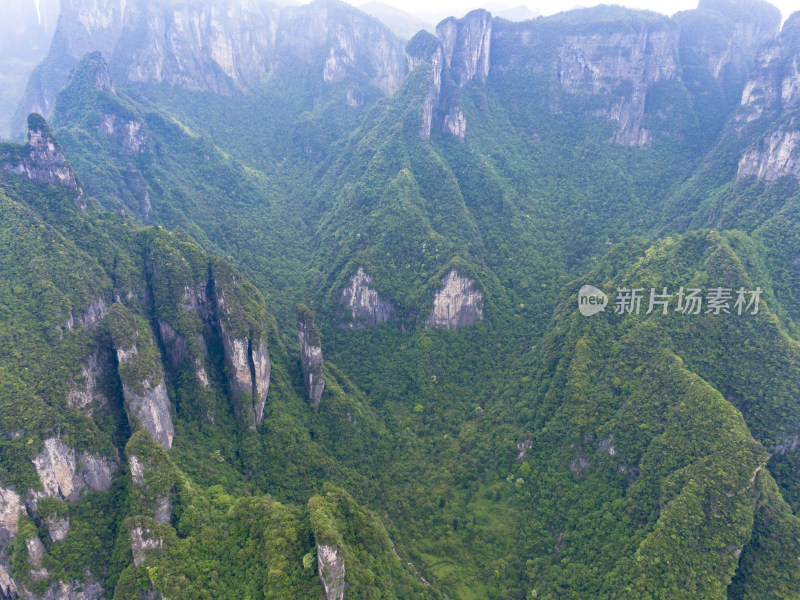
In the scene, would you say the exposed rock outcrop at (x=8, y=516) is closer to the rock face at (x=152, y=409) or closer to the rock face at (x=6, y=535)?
the rock face at (x=6, y=535)

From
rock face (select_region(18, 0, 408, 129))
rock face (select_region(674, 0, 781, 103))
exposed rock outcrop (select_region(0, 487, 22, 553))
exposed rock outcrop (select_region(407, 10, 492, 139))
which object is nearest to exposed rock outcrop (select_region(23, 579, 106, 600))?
exposed rock outcrop (select_region(0, 487, 22, 553))

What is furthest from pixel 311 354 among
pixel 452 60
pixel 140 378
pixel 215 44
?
pixel 215 44

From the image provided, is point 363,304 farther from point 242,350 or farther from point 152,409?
point 152,409

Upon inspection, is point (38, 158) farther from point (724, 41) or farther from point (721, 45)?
point (724, 41)

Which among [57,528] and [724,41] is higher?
[724,41]

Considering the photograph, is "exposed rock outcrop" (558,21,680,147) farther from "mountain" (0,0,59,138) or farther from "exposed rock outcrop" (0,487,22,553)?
"mountain" (0,0,59,138)

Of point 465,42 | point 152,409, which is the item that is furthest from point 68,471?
point 465,42

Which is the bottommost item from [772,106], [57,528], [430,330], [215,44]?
[57,528]

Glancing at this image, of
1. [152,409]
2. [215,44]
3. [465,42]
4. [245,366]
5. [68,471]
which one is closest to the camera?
[68,471]

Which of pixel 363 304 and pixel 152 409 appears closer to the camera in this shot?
pixel 152 409

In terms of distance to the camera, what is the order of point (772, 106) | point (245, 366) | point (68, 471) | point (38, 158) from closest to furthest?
1. point (68, 471)
2. point (245, 366)
3. point (38, 158)
4. point (772, 106)
